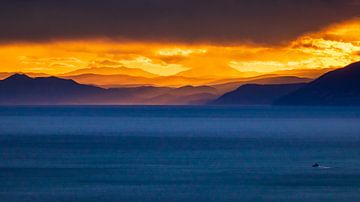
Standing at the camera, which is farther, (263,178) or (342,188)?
(263,178)

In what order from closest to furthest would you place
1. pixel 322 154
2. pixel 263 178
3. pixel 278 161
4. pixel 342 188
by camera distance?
pixel 342 188
pixel 263 178
pixel 278 161
pixel 322 154

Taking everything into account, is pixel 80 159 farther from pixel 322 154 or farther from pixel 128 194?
pixel 128 194

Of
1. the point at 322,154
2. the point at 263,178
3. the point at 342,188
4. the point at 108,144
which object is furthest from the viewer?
the point at 108,144

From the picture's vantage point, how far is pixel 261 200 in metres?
57.7

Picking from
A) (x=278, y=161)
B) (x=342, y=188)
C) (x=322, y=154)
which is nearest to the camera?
(x=342, y=188)

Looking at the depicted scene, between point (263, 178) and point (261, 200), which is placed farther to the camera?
point (263, 178)

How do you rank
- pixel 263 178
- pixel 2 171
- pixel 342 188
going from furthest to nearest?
pixel 2 171 → pixel 263 178 → pixel 342 188

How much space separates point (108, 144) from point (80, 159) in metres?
24.4

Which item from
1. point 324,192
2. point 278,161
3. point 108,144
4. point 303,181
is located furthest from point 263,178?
point 108,144

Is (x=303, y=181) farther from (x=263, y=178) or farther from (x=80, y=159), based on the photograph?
(x=80, y=159)

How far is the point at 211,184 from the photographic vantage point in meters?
65.4

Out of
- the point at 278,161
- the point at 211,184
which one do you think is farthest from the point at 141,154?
the point at 211,184

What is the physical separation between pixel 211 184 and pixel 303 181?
5521 millimetres

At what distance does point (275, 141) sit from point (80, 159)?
3492cm
